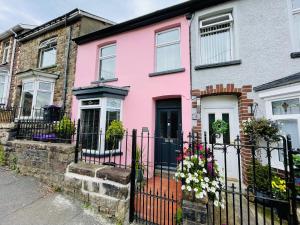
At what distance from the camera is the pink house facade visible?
20.0 feet

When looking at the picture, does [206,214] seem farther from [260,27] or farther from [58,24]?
[58,24]

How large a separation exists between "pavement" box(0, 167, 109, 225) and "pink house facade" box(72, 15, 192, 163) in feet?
7.76

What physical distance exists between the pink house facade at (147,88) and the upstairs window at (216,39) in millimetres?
589

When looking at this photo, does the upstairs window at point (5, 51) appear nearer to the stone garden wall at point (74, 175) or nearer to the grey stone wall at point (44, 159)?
the stone garden wall at point (74, 175)

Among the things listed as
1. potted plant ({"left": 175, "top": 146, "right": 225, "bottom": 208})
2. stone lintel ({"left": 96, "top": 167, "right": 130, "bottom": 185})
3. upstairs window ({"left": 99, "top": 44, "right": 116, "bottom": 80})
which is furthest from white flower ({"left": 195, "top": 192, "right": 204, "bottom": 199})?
upstairs window ({"left": 99, "top": 44, "right": 116, "bottom": 80})

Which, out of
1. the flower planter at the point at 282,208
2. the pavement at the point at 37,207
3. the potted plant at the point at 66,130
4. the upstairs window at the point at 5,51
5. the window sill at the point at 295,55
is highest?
the upstairs window at the point at 5,51

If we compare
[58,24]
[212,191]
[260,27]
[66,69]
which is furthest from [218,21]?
[58,24]

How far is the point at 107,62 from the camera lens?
8156mm

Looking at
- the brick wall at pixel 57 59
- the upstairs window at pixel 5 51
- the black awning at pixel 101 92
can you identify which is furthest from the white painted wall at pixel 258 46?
the upstairs window at pixel 5 51

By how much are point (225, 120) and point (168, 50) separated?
345 cm

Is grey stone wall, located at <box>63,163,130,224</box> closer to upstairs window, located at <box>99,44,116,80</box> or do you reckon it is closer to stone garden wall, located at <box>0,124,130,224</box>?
stone garden wall, located at <box>0,124,130,224</box>

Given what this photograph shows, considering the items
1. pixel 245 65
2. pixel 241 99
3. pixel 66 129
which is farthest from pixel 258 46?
pixel 66 129

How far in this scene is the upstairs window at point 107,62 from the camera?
7.94 metres

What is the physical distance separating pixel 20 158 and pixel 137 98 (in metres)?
4.13
